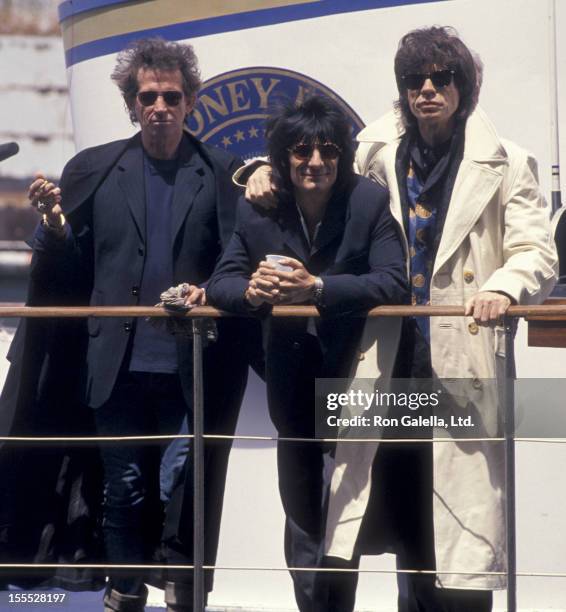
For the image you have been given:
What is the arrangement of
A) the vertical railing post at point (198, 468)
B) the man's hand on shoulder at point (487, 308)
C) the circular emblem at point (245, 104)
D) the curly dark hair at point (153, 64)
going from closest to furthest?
the man's hand on shoulder at point (487, 308) < the vertical railing post at point (198, 468) < the curly dark hair at point (153, 64) < the circular emblem at point (245, 104)

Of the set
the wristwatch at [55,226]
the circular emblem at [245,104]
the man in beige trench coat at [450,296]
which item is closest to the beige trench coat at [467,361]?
the man in beige trench coat at [450,296]

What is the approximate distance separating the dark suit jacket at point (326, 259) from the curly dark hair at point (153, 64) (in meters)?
0.33

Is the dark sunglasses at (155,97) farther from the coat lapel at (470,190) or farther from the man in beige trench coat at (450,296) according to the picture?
the coat lapel at (470,190)

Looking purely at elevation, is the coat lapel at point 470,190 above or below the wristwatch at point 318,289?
above

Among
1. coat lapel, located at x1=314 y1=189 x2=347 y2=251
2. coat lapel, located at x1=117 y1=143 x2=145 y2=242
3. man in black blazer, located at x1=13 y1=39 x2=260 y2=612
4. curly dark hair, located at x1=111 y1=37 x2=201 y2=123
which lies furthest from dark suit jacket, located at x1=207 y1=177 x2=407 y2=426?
curly dark hair, located at x1=111 y1=37 x2=201 y2=123

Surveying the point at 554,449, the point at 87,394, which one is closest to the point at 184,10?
the point at 87,394

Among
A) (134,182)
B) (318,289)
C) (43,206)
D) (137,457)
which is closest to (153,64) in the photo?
(134,182)

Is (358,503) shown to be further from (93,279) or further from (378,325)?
(93,279)

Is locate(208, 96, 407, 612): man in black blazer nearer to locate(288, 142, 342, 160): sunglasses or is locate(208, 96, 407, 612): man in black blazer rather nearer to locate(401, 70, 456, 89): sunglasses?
locate(288, 142, 342, 160): sunglasses

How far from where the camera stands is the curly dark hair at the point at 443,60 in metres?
2.25

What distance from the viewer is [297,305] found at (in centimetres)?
220

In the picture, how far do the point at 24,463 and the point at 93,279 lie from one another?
0.36 metres

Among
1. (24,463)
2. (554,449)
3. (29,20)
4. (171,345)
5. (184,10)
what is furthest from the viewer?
(29,20)

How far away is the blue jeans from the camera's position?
2.34m
